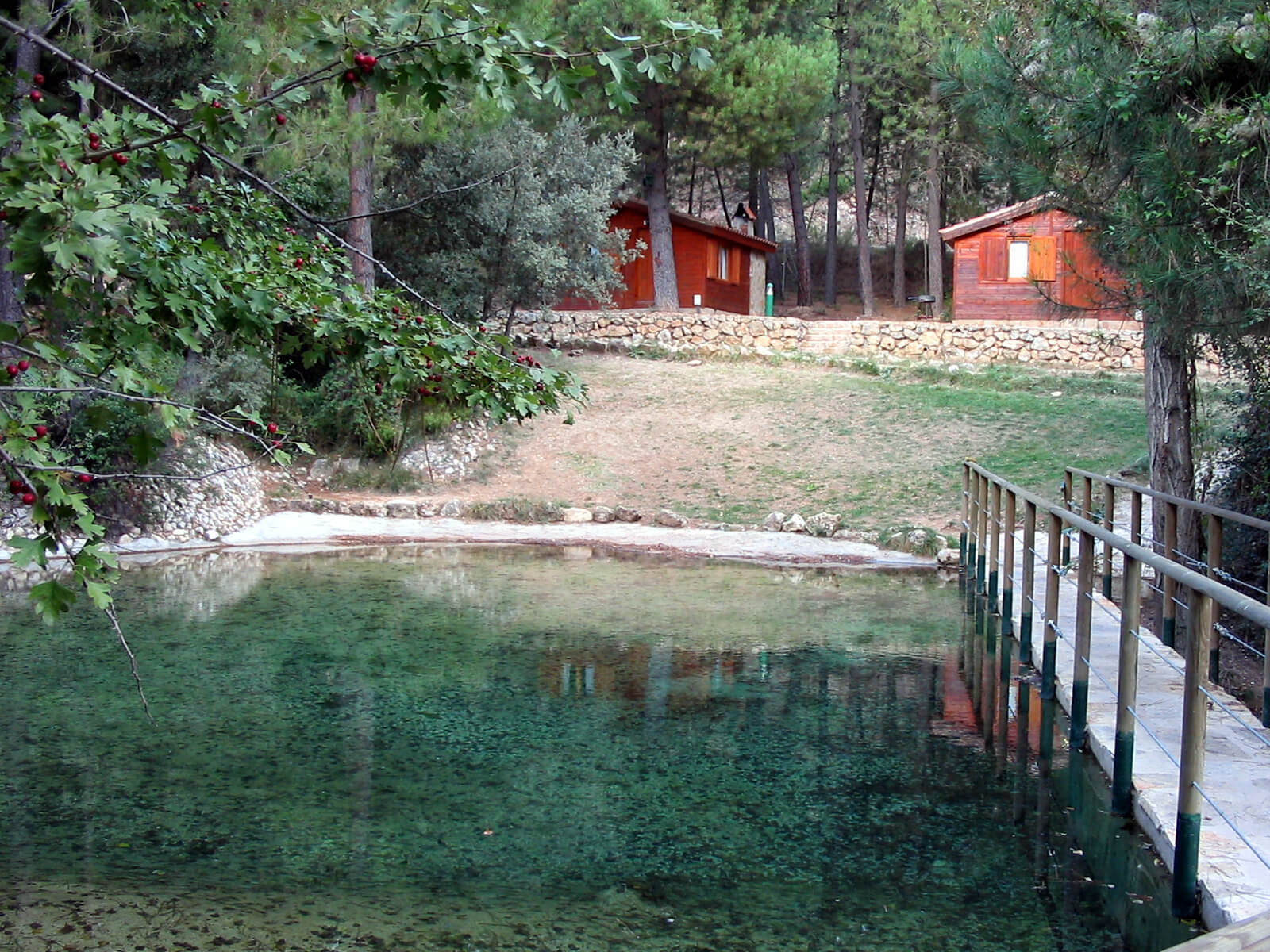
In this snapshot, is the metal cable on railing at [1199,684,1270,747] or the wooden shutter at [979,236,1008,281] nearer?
the metal cable on railing at [1199,684,1270,747]

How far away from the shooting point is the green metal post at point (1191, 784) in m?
3.55

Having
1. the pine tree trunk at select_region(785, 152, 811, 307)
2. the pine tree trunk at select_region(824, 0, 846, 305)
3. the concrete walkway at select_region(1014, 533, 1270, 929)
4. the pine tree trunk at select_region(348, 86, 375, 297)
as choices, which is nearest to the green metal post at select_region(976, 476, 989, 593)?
the concrete walkway at select_region(1014, 533, 1270, 929)

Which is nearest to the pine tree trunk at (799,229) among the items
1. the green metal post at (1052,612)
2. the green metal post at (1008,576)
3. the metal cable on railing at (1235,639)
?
the green metal post at (1008,576)

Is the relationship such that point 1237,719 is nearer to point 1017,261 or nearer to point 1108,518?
point 1108,518

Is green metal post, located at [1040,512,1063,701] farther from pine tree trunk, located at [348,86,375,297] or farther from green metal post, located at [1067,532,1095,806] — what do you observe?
pine tree trunk, located at [348,86,375,297]

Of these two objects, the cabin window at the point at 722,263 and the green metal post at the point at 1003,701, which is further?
the cabin window at the point at 722,263

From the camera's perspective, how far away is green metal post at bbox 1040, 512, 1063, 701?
6.26 meters

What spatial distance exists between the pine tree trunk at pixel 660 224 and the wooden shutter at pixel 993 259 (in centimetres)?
697

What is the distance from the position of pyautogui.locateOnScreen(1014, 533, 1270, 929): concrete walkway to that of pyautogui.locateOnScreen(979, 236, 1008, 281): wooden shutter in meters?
21.3

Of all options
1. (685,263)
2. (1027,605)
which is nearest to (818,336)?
(685,263)

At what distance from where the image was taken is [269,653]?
24.9 feet

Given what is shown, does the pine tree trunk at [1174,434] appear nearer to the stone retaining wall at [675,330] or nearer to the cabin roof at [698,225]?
the stone retaining wall at [675,330]

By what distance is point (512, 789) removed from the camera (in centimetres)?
506

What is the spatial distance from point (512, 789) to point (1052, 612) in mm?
3105
